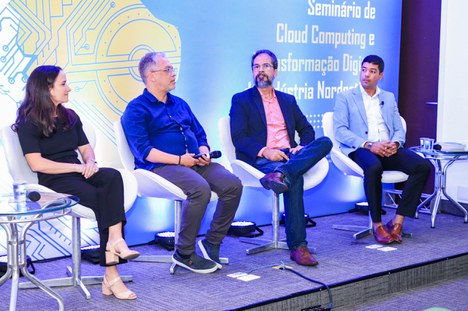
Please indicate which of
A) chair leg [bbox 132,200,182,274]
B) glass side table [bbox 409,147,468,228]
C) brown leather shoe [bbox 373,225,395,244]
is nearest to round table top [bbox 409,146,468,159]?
glass side table [bbox 409,147,468,228]

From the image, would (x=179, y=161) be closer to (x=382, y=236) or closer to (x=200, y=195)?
(x=200, y=195)

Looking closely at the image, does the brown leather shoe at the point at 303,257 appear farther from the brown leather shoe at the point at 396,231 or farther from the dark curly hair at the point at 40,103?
the dark curly hair at the point at 40,103

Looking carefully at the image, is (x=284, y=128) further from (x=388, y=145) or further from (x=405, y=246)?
(x=405, y=246)

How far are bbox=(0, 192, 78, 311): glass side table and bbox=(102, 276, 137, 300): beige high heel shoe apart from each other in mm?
384

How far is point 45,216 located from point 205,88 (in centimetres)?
241

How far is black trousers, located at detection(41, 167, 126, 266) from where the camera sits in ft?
12.2

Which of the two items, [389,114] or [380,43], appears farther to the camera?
[380,43]

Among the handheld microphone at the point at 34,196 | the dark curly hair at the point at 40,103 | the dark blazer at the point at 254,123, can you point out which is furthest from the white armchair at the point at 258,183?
the handheld microphone at the point at 34,196

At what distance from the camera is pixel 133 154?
4422mm

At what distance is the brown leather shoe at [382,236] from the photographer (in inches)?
199

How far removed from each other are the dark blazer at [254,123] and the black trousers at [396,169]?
1.49ft

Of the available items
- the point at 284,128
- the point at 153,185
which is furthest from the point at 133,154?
the point at 284,128

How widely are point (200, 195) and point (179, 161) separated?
12.3 inches

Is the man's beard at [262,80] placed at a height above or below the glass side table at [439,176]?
above
